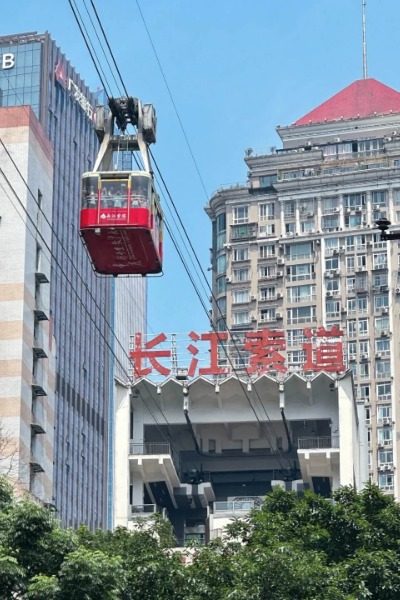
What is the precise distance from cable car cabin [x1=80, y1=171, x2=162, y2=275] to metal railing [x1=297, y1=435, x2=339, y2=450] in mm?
29879

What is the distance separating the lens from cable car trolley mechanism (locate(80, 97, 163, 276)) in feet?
168

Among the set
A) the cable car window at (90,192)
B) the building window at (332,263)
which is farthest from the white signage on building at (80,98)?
the cable car window at (90,192)

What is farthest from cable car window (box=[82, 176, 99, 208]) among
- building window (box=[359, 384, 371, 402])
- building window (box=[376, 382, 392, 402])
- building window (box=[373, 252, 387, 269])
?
building window (box=[373, 252, 387, 269])

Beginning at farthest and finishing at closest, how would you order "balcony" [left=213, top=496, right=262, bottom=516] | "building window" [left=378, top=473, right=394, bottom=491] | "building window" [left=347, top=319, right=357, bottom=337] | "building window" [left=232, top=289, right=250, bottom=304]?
"building window" [left=232, top=289, right=250, bottom=304], "building window" [left=347, top=319, right=357, bottom=337], "building window" [left=378, top=473, right=394, bottom=491], "balcony" [left=213, top=496, right=262, bottom=516]

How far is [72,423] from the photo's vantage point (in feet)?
557

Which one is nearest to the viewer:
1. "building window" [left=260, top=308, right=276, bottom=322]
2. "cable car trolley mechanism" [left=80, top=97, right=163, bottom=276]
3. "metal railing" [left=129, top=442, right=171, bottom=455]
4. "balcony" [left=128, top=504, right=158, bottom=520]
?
"cable car trolley mechanism" [left=80, top=97, right=163, bottom=276]

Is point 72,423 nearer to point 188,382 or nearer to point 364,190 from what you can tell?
point 364,190

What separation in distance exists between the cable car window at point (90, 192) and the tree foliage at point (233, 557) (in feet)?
35.4

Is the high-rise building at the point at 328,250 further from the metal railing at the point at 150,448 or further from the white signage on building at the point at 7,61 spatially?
the metal railing at the point at 150,448

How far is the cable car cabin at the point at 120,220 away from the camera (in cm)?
5138

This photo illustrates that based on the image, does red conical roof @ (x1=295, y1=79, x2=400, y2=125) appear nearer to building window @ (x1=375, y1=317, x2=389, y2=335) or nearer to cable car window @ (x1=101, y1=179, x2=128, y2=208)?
building window @ (x1=375, y1=317, x2=389, y2=335)

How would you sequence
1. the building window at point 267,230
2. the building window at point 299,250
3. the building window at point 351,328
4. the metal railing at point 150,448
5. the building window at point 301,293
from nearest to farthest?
the metal railing at point 150,448 → the building window at point 351,328 → the building window at point 301,293 → the building window at point 299,250 → the building window at point 267,230

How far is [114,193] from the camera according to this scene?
51.6 metres

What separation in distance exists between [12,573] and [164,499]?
46380 millimetres
